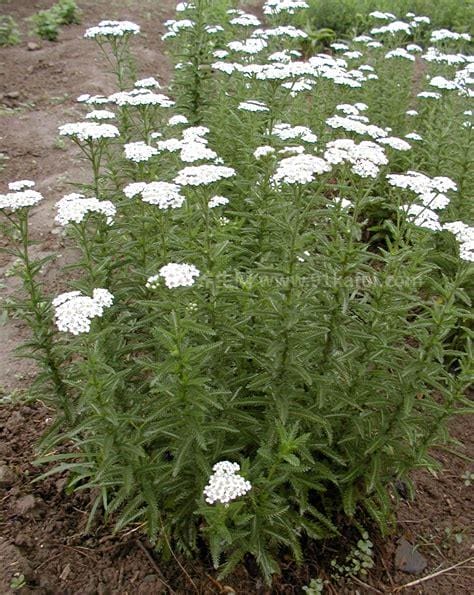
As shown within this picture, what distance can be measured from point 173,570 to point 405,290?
8.85 ft

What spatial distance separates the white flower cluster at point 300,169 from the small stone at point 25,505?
124 inches

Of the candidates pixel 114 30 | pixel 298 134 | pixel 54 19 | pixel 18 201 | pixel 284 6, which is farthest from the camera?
pixel 54 19

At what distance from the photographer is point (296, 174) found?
11.7 feet

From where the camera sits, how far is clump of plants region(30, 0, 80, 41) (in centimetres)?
1444

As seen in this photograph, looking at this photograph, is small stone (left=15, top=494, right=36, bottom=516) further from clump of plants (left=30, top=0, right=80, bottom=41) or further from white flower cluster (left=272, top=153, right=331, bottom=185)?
clump of plants (left=30, top=0, right=80, bottom=41)

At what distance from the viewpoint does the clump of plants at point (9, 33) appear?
13.7 metres

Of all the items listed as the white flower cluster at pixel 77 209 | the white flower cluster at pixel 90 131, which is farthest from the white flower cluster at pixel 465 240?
the white flower cluster at pixel 90 131

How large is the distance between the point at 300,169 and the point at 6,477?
134 inches

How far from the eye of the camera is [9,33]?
45.9 feet

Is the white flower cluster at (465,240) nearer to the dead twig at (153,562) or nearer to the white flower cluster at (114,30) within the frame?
the dead twig at (153,562)

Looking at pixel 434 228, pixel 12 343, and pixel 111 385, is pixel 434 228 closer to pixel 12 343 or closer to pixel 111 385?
pixel 111 385

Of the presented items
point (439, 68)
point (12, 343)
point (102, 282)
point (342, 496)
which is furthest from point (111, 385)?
point (439, 68)

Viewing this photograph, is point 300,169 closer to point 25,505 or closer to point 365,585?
point 365,585

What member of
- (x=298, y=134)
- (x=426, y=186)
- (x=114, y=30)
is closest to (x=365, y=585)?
(x=426, y=186)
